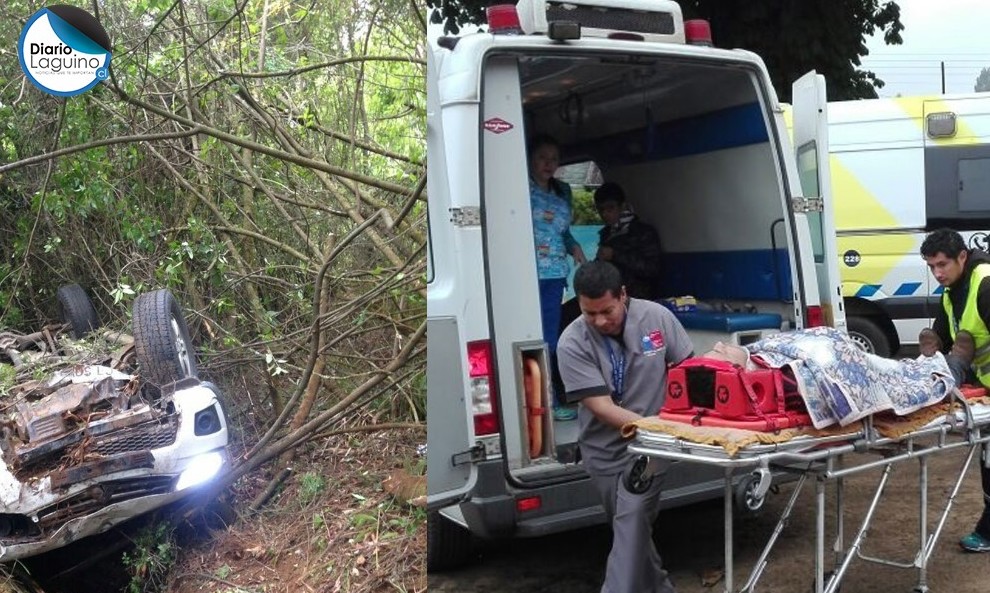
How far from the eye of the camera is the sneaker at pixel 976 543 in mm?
4156

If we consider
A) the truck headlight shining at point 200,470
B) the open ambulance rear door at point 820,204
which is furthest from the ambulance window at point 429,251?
the open ambulance rear door at point 820,204

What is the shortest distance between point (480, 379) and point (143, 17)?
5.87ft

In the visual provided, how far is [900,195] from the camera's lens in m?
7.56

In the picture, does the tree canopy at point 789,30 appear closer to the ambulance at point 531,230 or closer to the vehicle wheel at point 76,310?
the ambulance at point 531,230

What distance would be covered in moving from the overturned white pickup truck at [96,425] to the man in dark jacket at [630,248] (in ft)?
7.69

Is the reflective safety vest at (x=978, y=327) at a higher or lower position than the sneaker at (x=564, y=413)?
higher

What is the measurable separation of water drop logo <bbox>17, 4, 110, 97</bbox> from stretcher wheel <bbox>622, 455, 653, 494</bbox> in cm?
216

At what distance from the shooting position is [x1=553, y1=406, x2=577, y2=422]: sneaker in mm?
4207

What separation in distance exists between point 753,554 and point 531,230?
5.86 ft

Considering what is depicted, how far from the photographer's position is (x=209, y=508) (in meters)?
3.89

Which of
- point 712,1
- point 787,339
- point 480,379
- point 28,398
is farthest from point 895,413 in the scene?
point 712,1

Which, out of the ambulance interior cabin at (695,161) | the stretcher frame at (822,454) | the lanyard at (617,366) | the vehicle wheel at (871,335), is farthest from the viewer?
the vehicle wheel at (871,335)

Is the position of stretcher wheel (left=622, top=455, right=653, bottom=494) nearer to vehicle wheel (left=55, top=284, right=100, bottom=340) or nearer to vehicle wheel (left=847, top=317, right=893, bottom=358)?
vehicle wheel (left=55, top=284, right=100, bottom=340)

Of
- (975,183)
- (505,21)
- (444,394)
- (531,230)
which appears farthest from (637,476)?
(975,183)
